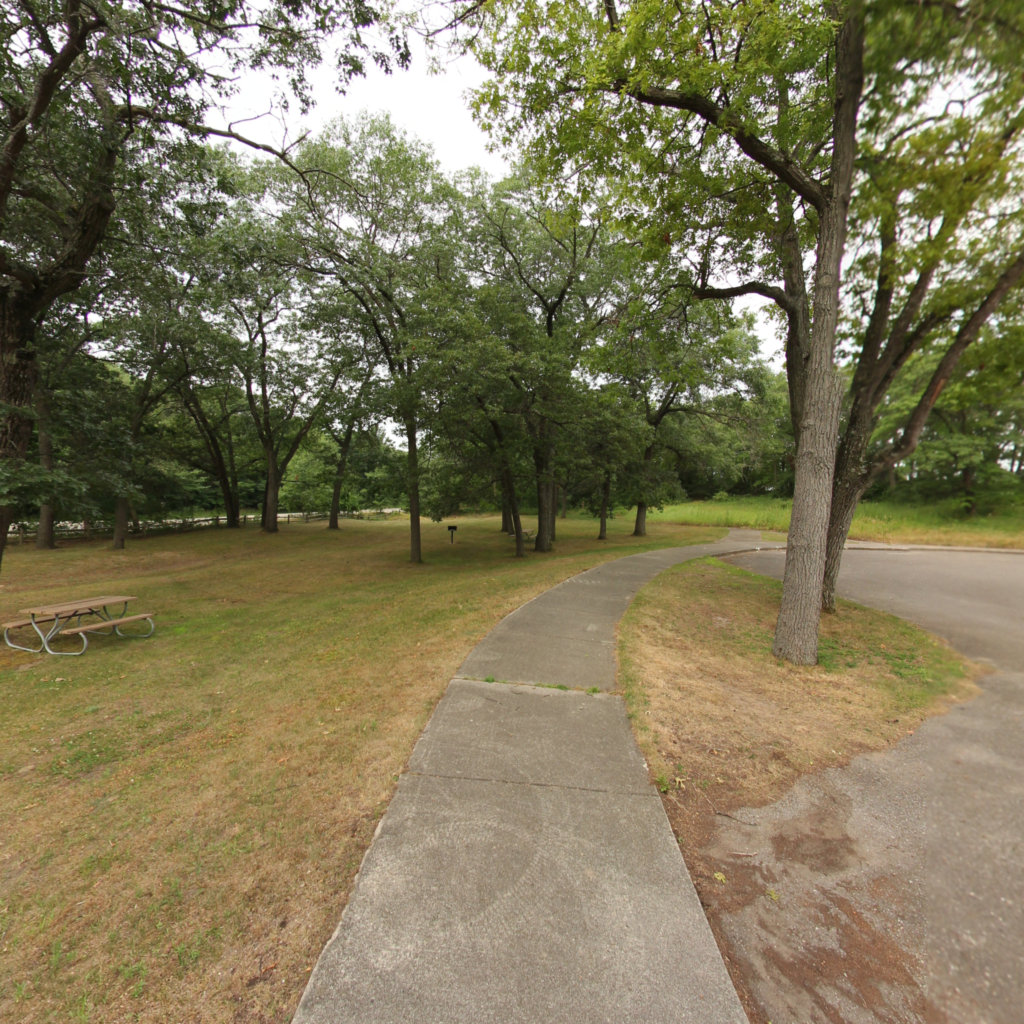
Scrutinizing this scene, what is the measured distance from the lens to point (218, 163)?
37.5 feet

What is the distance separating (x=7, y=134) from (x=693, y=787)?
11.0 meters

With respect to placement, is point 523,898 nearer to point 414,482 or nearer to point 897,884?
point 897,884

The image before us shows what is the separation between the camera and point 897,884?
2.31 meters

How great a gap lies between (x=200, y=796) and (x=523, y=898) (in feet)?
7.13

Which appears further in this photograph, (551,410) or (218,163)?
(551,410)

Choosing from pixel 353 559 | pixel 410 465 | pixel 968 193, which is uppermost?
pixel 968 193

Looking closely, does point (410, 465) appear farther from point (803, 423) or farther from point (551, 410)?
point (803, 423)

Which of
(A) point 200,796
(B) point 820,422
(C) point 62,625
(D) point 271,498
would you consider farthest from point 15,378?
(D) point 271,498

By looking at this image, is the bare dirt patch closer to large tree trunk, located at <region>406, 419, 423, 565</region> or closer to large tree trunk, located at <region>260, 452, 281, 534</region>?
large tree trunk, located at <region>406, 419, 423, 565</region>

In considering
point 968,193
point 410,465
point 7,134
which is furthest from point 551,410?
point 7,134

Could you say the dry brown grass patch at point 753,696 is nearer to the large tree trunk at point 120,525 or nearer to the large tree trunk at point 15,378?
the large tree trunk at point 15,378

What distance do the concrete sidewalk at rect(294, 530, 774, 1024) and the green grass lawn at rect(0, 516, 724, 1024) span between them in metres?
0.22

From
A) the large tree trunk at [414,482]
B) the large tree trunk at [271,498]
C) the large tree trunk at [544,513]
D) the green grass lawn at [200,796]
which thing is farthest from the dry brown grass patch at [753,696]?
the large tree trunk at [271,498]

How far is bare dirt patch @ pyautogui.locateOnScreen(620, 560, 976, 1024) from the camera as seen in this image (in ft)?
6.04
